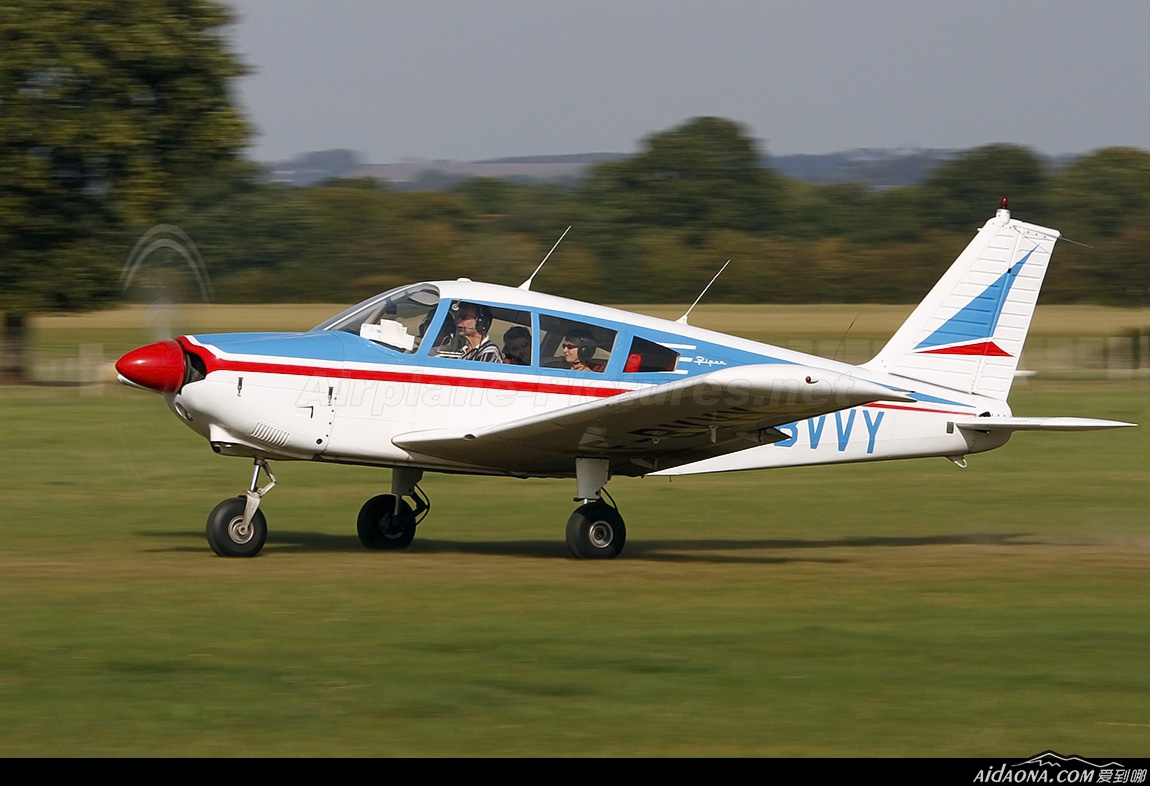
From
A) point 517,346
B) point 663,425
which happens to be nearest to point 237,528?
point 517,346

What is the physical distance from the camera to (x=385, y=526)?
11539 millimetres

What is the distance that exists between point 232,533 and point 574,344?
112 inches

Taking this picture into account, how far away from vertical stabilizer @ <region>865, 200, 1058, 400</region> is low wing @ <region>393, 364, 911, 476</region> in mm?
1697

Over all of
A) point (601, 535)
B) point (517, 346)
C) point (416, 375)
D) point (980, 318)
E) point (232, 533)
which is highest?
point (980, 318)

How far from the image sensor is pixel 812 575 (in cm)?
1027

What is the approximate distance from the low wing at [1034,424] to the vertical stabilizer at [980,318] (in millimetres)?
400

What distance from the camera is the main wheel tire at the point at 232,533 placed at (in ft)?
34.2

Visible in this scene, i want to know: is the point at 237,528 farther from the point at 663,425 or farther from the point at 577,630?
the point at 577,630

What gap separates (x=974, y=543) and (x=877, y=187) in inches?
2841

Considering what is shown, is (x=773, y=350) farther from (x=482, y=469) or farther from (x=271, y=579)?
(x=271, y=579)

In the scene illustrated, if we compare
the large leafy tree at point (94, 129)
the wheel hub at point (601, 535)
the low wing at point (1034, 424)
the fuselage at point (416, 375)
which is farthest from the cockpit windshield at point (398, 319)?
the large leafy tree at point (94, 129)

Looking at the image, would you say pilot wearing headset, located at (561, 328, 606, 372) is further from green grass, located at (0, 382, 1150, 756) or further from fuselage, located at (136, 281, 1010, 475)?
green grass, located at (0, 382, 1150, 756)

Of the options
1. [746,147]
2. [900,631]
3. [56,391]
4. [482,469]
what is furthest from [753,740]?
[746,147]

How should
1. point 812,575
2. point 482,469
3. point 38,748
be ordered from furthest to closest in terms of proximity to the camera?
point 482,469 → point 812,575 → point 38,748
